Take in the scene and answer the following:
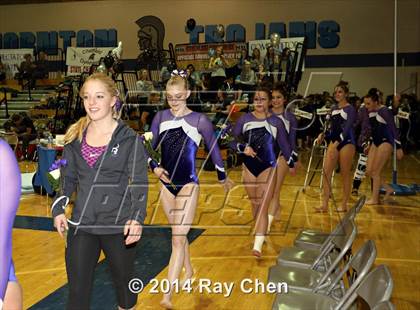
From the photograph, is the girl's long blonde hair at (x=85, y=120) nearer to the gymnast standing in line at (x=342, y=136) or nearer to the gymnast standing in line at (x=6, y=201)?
the gymnast standing in line at (x=6, y=201)

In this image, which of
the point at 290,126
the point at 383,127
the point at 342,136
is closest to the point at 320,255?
the point at 290,126

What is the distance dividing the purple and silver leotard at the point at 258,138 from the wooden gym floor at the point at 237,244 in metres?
0.99

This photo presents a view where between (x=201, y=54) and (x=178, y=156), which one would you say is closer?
(x=178, y=156)

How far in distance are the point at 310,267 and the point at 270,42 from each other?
12502 millimetres

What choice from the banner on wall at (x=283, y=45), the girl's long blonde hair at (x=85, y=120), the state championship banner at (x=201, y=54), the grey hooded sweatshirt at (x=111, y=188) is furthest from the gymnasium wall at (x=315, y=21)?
the grey hooded sweatshirt at (x=111, y=188)

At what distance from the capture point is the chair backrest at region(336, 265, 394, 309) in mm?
2248

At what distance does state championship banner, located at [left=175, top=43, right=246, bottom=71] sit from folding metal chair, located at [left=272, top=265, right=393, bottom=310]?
40.1 ft

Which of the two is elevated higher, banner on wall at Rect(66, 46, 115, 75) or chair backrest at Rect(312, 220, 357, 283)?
banner on wall at Rect(66, 46, 115, 75)

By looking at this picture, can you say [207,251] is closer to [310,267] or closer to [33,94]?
[310,267]

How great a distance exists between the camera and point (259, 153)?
519cm

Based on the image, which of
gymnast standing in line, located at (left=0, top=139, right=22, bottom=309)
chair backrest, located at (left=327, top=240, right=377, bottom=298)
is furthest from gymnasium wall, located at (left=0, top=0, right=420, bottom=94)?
gymnast standing in line, located at (left=0, top=139, right=22, bottom=309)

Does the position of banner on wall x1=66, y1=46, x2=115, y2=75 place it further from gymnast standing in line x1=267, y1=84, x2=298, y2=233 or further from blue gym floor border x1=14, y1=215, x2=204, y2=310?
gymnast standing in line x1=267, y1=84, x2=298, y2=233

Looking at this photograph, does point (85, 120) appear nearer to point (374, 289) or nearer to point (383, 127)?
point (374, 289)

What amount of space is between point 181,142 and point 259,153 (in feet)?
4.96
